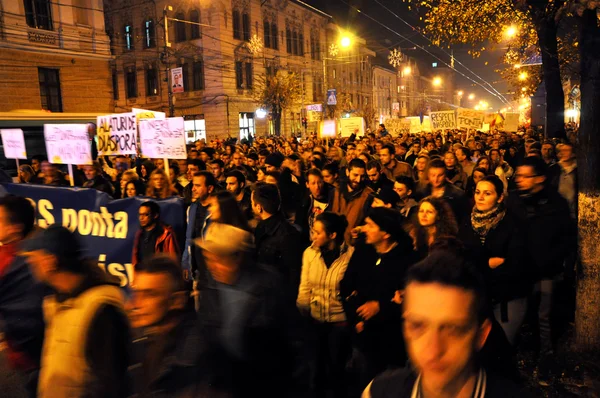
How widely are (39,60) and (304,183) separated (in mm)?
23856

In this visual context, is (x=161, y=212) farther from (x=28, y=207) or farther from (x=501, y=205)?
(x=501, y=205)

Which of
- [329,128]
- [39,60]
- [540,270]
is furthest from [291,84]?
[540,270]

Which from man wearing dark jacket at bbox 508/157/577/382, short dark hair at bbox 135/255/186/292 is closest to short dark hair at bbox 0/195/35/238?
short dark hair at bbox 135/255/186/292

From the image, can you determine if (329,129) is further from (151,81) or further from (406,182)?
(151,81)

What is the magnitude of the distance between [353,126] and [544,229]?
45.4ft

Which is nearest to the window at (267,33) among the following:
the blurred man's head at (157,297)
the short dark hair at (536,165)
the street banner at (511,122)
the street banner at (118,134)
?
the street banner at (511,122)

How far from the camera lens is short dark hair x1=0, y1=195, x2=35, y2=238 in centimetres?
394

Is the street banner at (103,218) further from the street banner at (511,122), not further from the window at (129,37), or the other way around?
the window at (129,37)

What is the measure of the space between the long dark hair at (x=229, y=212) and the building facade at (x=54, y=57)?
82.0 feet

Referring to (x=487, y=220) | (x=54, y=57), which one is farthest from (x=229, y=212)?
(x=54, y=57)

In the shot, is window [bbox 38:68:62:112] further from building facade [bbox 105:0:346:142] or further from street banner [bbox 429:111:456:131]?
street banner [bbox 429:111:456:131]

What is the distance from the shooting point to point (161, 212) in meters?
5.69

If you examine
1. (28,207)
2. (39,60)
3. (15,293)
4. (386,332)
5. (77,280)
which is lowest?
(386,332)

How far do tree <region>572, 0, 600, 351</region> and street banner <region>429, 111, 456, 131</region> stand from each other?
1141cm
